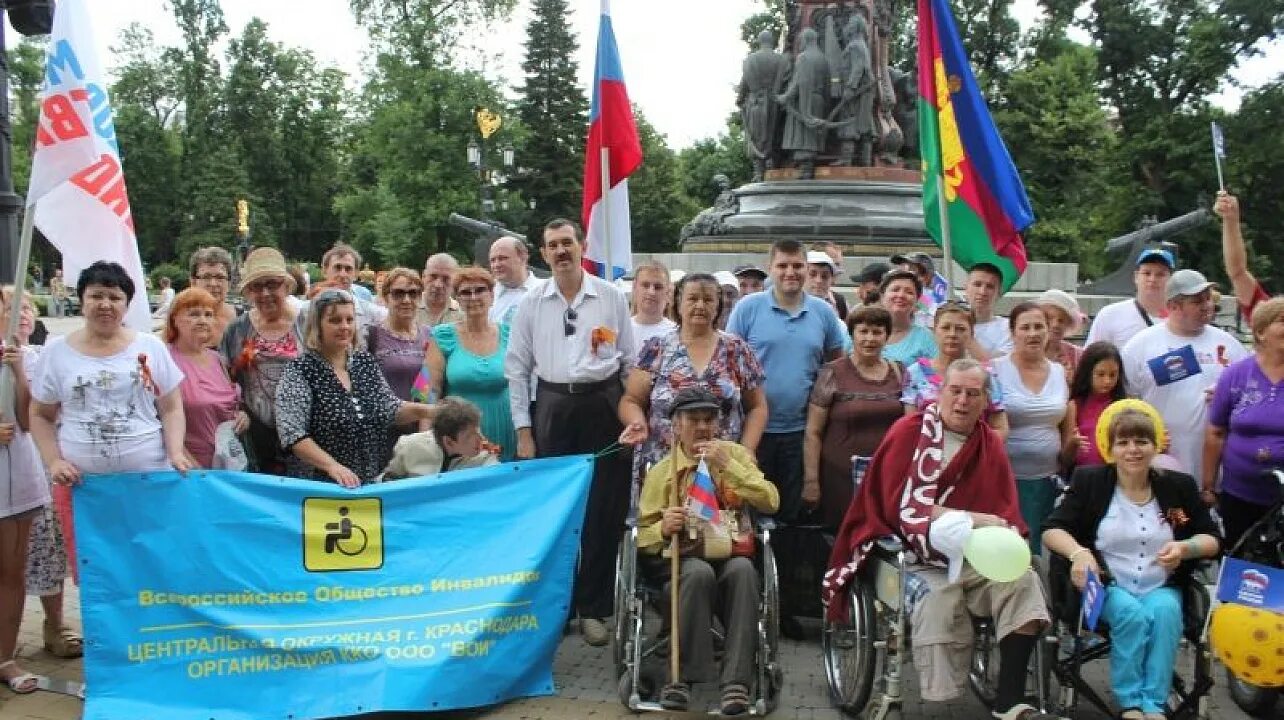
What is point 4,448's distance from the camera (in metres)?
4.97

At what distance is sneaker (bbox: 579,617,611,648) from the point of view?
569 centimetres

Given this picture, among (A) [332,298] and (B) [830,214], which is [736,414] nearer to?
(A) [332,298]

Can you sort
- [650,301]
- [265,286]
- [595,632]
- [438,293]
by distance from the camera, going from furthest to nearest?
[438,293] < [650,301] < [265,286] < [595,632]

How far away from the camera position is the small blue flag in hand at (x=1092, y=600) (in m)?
4.31

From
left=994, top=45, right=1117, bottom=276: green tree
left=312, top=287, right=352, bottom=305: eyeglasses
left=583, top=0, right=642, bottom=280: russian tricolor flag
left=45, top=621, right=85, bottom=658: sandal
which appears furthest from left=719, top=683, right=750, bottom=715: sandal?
left=994, top=45, right=1117, bottom=276: green tree

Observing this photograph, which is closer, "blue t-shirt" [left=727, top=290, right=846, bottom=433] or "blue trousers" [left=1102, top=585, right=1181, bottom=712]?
"blue trousers" [left=1102, top=585, right=1181, bottom=712]

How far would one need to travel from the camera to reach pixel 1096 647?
457 cm

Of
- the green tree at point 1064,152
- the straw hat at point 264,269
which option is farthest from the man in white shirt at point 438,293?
the green tree at point 1064,152

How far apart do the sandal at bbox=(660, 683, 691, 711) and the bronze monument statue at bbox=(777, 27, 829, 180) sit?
514 inches

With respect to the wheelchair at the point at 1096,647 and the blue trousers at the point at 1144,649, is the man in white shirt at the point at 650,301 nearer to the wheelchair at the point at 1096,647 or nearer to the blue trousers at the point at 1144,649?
the wheelchair at the point at 1096,647

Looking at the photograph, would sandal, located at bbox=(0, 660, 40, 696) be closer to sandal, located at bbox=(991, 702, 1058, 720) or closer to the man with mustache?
the man with mustache

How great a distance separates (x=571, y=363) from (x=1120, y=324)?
10.6 feet

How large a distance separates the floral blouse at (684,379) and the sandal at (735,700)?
3.91 ft

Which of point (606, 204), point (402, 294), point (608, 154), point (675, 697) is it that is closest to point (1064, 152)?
point (608, 154)
